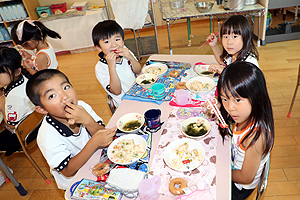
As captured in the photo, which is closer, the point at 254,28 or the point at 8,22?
the point at 254,28

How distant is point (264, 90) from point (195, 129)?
1.49 ft

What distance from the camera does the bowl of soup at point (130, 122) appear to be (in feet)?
4.72

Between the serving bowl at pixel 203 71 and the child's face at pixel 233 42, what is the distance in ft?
0.80

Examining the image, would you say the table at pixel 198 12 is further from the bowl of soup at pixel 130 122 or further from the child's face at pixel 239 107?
the child's face at pixel 239 107

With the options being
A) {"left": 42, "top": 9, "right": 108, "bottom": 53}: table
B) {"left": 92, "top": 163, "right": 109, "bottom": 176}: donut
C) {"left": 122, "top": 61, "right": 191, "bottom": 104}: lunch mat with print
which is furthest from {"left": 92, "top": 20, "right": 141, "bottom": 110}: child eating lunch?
{"left": 42, "top": 9, "right": 108, "bottom": 53}: table

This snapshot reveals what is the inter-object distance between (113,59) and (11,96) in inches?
40.9

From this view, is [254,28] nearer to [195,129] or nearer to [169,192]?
[195,129]

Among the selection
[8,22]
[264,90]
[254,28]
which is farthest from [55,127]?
[8,22]

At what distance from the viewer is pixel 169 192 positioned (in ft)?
3.39

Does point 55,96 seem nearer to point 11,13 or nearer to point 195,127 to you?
point 195,127

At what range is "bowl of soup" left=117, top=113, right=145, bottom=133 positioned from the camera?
1.44 meters

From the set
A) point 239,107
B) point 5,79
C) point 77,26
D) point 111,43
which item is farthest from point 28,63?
point 77,26

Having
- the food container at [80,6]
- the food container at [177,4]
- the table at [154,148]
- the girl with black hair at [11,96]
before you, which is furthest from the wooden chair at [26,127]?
the food container at [80,6]

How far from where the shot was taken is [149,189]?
100cm
